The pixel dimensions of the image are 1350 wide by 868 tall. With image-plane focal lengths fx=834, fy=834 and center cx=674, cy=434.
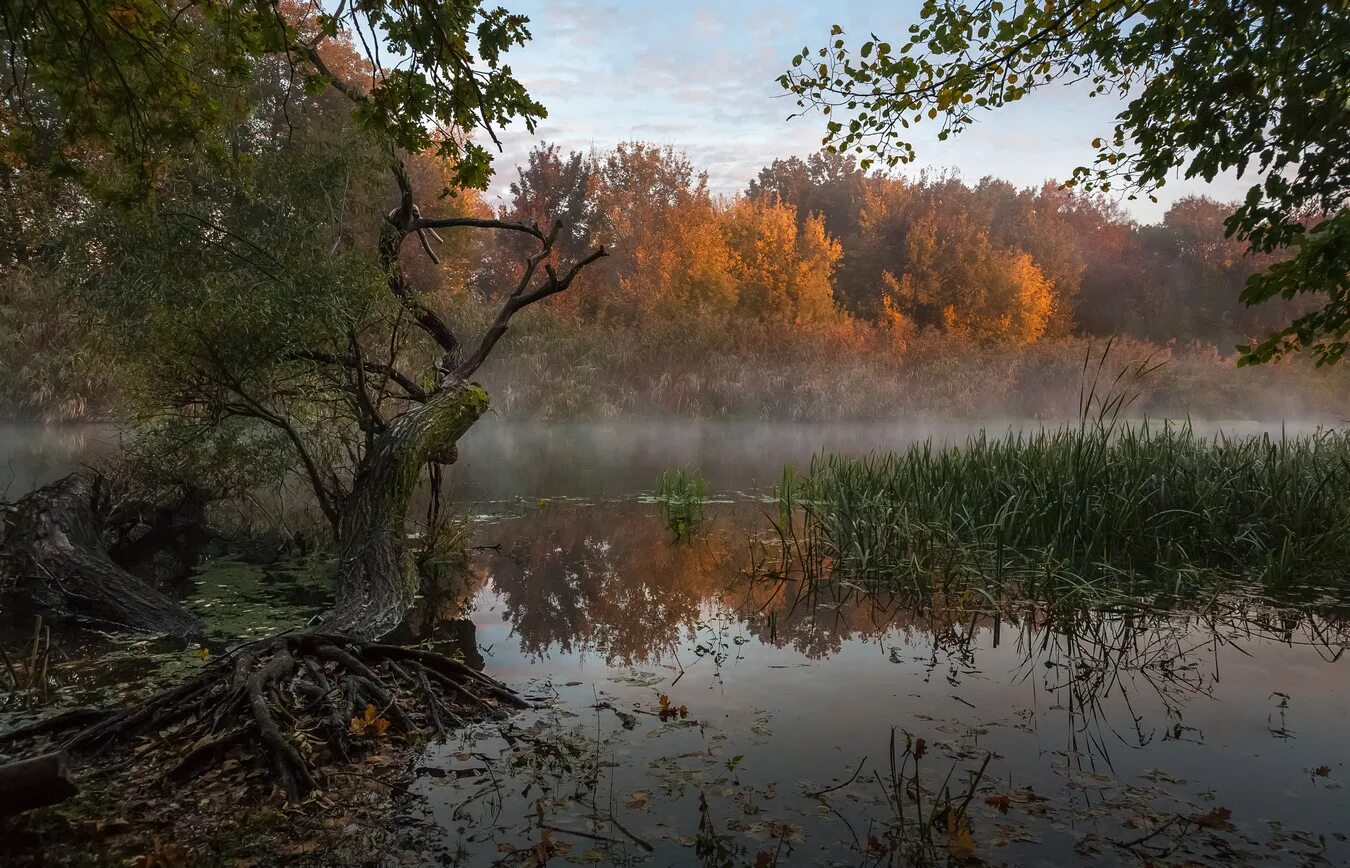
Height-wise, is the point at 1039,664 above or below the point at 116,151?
below

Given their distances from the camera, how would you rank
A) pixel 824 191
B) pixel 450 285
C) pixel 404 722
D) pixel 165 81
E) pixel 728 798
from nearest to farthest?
pixel 728 798
pixel 404 722
pixel 165 81
pixel 450 285
pixel 824 191

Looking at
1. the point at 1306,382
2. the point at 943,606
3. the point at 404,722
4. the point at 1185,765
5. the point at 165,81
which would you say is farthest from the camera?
the point at 1306,382

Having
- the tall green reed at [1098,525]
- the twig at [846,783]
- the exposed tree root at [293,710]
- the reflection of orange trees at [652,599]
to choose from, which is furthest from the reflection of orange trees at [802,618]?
the twig at [846,783]

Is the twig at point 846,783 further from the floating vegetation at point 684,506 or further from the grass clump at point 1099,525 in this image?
the floating vegetation at point 684,506

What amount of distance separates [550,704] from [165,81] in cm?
411

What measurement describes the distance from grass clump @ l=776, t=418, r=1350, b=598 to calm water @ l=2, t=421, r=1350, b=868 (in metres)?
0.48

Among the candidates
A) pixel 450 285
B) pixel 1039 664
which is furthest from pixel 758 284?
pixel 1039 664

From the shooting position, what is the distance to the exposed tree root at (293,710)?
3.37 meters

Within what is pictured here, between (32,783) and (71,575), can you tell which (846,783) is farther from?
(71,575)

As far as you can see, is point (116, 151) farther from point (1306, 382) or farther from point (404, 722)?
point (1306, 382)

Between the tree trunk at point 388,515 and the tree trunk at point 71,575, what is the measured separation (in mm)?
1098

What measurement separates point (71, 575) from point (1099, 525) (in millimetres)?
7891

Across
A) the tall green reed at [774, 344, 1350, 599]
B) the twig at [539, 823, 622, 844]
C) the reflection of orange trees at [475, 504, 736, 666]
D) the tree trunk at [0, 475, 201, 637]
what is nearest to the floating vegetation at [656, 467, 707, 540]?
the reflection of orange trees at [475, 504, 736, 666]

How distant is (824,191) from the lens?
47.4m
